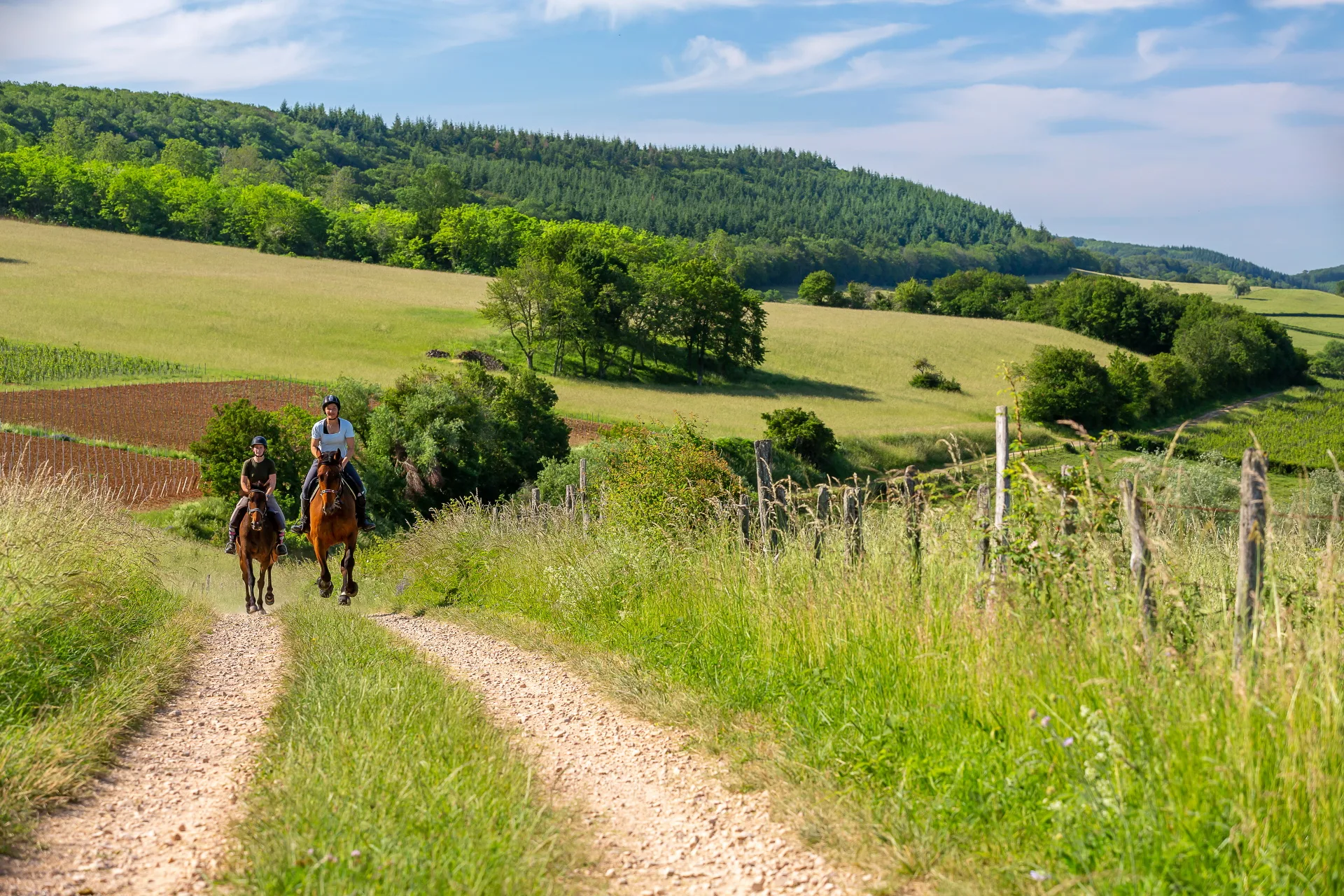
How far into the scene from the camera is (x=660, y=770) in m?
6.52

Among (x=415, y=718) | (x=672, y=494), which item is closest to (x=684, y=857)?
(x=415, y=718)

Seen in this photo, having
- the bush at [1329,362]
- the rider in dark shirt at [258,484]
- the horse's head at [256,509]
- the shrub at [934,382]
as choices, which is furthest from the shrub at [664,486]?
the bush at [1329,362]

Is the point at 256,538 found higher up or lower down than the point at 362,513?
lower down

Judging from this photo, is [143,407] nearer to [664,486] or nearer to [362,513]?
[362,513]

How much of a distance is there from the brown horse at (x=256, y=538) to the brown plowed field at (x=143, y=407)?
2766 centimetres

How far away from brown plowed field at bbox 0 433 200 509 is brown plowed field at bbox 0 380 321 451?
7.12 feet

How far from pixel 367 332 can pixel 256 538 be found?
64198 millimetres

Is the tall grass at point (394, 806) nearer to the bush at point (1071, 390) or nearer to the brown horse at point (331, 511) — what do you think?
the brown horse at point (331, 511)

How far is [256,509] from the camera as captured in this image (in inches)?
622

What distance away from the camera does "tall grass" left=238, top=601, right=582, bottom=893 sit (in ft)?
13.7

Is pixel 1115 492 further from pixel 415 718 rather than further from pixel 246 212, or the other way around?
pixel 246 212

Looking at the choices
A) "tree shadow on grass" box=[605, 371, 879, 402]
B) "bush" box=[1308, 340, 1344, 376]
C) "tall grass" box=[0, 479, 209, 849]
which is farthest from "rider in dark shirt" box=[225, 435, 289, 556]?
"bush" box=[1308, 340, 1344, 376]

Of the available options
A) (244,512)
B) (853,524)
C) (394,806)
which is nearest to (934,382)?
(244,512)

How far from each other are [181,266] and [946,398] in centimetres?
7141
